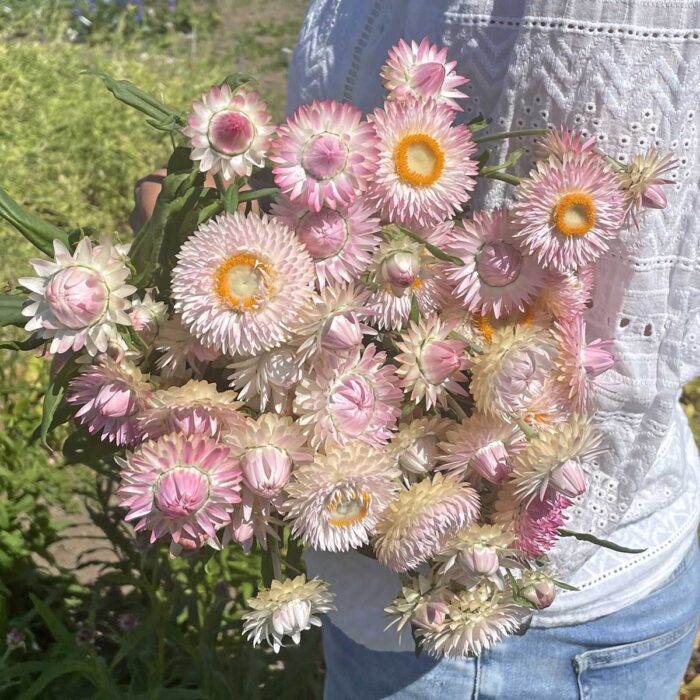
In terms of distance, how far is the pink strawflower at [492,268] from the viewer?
2.14 ft

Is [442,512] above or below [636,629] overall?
above

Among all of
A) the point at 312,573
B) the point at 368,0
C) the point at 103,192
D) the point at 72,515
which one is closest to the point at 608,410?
the point at 312,573

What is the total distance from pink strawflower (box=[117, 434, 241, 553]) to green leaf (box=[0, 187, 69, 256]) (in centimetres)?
18

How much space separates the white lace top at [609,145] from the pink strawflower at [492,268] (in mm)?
111

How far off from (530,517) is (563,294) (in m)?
0.17

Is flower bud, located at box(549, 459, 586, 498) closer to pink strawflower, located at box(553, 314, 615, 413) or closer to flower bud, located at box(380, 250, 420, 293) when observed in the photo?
pink strawflower, located at box(553, 314, 615, 413)

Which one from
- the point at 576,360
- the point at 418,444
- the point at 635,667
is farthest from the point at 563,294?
the point at 635,667

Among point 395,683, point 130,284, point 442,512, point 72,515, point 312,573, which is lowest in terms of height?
point 72,515

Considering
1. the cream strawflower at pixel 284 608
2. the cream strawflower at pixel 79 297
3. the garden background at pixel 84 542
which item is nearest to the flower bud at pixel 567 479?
the cream strawflower at pixel 284 608

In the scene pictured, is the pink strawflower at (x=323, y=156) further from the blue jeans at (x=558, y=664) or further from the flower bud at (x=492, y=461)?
the blue jeans at (x=558, y=664)

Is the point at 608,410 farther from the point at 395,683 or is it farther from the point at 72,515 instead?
the point at 72,515

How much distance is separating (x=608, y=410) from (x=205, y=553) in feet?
1.19

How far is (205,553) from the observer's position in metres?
0.74

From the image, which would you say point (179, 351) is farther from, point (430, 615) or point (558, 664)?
point (558, 664)
